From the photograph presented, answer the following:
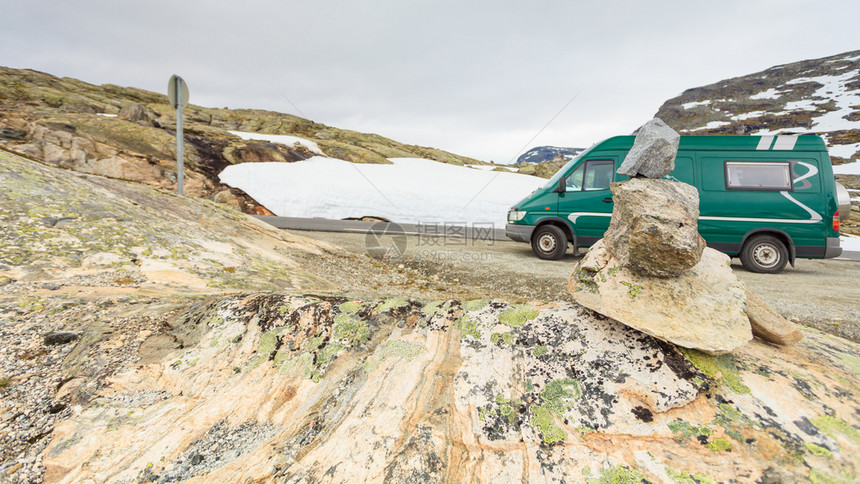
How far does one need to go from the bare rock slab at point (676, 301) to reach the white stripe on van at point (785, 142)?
6.95 meters

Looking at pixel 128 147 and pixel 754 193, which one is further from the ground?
pixel 128 147

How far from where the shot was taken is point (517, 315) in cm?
202

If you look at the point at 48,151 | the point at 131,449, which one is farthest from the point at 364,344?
the point at 48,151

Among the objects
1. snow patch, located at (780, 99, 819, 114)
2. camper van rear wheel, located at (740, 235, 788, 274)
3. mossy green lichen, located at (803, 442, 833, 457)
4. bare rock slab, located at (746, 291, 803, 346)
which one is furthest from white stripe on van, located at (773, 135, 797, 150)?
snow patch, located at (780, 99, 819, 114)

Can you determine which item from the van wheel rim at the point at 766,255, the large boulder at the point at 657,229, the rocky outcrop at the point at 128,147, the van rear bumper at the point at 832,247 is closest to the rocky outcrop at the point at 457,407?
the large boulder at the point at 657,229

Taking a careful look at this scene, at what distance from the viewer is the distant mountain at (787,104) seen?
8031 cm

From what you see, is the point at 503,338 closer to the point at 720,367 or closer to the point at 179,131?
the point at 720,367

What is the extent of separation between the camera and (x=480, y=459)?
1327mm

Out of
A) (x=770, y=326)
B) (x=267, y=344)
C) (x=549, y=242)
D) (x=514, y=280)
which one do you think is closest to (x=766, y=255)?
(x=549, y=242)

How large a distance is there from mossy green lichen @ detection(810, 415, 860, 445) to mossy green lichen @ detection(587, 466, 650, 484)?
717 millimetres

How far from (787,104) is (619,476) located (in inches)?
5723

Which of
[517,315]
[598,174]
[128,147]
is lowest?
[517,315]

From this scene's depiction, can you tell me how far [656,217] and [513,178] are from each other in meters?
23.7

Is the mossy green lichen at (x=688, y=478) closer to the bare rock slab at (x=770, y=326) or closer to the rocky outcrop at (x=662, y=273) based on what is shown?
the rocky outcrop at (x=662, y=273)
